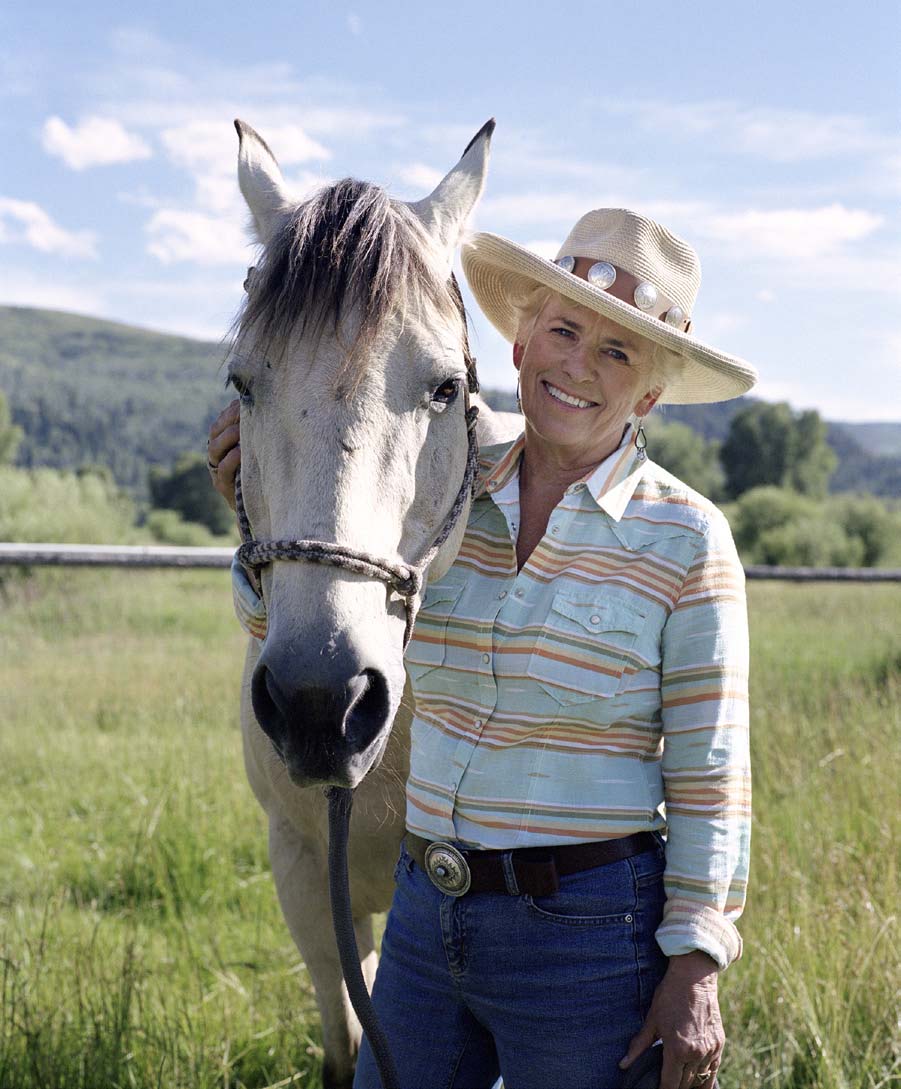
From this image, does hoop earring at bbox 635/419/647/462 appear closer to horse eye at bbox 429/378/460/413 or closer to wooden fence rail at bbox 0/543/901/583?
horse eye at bbox 429/378/460/413

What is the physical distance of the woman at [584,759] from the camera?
1.49 m

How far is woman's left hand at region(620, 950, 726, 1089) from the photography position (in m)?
1.41

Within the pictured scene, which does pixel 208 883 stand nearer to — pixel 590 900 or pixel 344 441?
pixel 590 900

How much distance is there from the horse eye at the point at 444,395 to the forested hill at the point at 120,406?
7376 centimetres

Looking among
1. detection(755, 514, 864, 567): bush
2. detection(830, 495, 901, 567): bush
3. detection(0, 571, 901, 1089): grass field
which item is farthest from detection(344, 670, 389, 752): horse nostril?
detection(830, 495, 901, 567): bush

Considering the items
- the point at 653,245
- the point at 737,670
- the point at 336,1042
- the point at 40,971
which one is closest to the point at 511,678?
the point at 737,670

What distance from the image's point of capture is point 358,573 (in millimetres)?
1335

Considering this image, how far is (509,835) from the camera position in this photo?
154cm

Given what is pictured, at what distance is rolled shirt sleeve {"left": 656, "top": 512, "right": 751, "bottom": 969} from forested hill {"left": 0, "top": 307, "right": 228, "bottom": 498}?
261ft

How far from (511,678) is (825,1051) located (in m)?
1.55

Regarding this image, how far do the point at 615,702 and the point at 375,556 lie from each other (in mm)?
487

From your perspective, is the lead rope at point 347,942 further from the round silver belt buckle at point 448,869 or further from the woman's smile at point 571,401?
the woman's smile at point 571,401

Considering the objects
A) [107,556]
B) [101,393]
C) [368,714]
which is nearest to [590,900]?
[368,714]

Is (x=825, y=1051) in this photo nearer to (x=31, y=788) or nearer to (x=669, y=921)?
(x=669, y=921)
